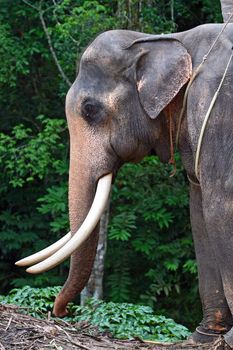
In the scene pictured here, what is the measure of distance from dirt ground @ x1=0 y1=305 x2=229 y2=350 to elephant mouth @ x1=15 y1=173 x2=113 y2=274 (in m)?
0.36

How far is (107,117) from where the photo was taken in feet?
20.8

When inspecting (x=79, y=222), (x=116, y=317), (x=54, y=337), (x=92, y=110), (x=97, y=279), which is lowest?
(x=97, y=279)

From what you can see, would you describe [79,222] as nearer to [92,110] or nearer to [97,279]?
[92,110]

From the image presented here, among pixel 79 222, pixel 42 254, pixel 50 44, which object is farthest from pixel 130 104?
pixel 50 44

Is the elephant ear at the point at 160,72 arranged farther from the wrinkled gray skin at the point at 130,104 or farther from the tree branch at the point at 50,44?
the tree branch at the point at 50,44

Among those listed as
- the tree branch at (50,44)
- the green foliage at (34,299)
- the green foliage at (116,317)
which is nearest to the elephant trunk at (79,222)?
the green foliage at (116,317)

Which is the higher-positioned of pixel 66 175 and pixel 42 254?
pixel 42 254

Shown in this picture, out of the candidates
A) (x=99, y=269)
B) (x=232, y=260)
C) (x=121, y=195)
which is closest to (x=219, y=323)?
(x=232, y=260)

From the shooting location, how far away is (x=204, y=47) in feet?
20.1

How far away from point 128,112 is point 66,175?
473 centimetres

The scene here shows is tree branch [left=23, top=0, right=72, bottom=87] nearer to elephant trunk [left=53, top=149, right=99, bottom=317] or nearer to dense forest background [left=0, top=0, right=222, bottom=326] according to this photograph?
dense forest background [left=0, top=0, right=222, bottom=326]

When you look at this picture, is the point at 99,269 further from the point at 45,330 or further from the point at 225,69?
the point at 225,69

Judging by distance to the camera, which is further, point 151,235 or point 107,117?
point 151,235

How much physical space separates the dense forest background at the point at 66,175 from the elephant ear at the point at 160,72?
11.2ft
